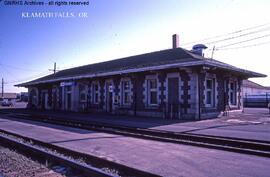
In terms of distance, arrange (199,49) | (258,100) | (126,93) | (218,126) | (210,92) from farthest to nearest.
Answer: (258,100) → (199,49) → (126,93) → (210,92) → (218,126)

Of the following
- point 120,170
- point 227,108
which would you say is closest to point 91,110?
point 227,108

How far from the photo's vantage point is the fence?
37.5m

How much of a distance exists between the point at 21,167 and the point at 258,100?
38.1 meters

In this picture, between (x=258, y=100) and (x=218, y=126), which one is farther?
(x=258, y=100)

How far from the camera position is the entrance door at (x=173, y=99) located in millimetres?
18555

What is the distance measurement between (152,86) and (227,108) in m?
6.07

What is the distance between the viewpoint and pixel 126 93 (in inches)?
902

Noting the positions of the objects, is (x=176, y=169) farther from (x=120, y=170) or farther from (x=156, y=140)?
(x=156, y=140)

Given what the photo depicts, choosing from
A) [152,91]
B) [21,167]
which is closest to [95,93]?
[152,91]

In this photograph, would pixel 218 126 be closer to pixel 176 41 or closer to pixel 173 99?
pixel 173 99

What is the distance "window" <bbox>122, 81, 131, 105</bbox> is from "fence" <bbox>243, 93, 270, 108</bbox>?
906 inches

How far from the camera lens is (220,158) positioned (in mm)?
6996

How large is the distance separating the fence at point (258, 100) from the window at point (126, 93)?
2302 cm

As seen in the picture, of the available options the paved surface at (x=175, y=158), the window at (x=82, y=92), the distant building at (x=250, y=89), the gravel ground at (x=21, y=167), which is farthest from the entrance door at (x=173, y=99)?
the distant building at (x=250, y=89)
